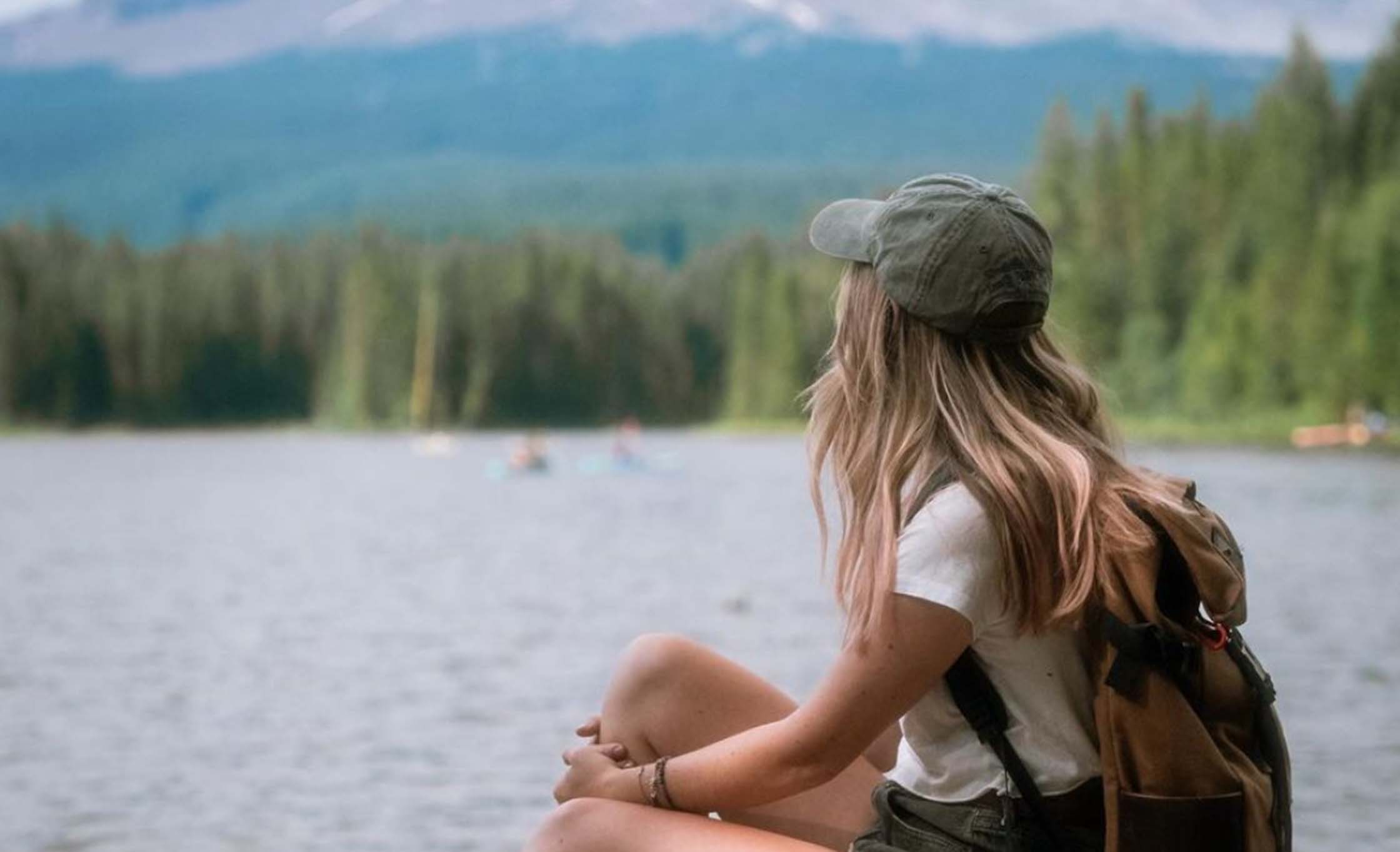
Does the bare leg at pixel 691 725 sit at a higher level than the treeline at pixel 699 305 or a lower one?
higher

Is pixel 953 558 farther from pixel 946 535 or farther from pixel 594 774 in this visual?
pixel 594 774

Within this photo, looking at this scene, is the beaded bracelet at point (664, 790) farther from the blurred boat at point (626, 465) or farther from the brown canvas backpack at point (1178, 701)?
the blurred boat at point (626, 465)

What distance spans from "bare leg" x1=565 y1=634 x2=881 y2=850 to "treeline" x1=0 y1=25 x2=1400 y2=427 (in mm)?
64630

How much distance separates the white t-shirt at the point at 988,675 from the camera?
Result: 11.0ft

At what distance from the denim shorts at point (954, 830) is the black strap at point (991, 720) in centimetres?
2

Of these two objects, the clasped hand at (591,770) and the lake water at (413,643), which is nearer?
the clasped hand at (591,770)

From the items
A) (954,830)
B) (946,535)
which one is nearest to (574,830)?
(954,830)

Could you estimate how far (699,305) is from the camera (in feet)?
494

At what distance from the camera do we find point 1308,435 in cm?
6981

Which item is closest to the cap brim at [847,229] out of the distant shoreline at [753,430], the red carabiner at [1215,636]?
the red carabiner at [1215,636]

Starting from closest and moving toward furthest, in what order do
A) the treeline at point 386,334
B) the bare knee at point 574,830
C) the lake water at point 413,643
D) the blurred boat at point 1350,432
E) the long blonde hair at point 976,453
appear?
the long blonde hair at point 976,453, the bare knee at point 574,830, the lake water at point 413,643, the blurred boat at point 1350,432, the treeline at point 386,334

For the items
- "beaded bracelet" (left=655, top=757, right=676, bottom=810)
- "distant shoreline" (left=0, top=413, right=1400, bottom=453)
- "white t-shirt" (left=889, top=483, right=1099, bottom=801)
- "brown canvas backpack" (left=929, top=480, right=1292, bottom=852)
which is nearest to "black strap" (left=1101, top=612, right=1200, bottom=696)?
"brown canvas backpack" (left=929, top=480, right=1292, bottom=852)

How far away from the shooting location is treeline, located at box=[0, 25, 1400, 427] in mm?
75500

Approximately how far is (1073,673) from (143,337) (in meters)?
135
